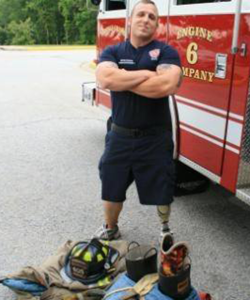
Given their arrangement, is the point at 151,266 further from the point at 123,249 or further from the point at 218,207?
the point at 218,207

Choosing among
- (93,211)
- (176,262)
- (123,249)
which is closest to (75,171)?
(93,211)

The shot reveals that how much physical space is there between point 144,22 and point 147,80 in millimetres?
426

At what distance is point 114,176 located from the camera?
3652mm

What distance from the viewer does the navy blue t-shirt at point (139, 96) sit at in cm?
338

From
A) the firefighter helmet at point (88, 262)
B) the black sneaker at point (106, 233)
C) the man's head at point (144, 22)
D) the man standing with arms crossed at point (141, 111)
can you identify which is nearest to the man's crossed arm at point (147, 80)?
the man standing with arms crossed at point (141, 111)

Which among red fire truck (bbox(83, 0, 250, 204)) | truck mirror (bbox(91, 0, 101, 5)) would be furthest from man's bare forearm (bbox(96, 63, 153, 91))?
truck mirror (bbox(91, 0, 101, 5))

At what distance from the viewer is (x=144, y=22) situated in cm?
336

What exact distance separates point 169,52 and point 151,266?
4.65ft

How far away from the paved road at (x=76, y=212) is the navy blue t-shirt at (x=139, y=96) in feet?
3.61

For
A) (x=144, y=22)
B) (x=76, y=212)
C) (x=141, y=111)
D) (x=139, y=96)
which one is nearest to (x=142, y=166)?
(x=141, y=111)

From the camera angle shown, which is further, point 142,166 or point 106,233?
point 106,233

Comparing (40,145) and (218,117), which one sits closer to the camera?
(218,117)

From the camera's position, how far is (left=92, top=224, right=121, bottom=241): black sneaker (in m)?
3.97

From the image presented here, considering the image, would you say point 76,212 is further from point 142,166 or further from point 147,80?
point 147,80
